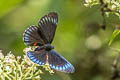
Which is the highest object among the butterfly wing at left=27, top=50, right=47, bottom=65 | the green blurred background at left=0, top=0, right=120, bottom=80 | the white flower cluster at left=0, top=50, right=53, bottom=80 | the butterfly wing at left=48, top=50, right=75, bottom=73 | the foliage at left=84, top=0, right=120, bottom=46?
the foliage at left=84, top=0, right=120, bottom=46

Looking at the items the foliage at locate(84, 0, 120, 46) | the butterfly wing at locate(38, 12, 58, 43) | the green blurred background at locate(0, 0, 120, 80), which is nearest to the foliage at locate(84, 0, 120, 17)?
the foliage at locate(84, 0, 120, 46)

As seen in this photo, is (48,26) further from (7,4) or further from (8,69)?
(7,4)

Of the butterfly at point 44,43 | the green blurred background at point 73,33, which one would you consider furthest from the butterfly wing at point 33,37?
the green blurred background at point 73,33

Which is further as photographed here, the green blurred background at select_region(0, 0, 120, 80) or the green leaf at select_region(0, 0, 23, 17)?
the green leaf at select_region(0, 0, 23, 17)

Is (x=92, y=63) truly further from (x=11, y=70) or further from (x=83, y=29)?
(x=11, y=70)

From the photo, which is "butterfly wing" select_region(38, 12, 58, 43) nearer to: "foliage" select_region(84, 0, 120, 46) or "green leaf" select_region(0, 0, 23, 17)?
"foliage" select_region(84, 0, 120, 46)

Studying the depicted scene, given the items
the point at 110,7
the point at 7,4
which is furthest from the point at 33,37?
the point at 7,4

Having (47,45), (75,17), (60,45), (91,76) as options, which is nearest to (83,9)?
(75,17)
